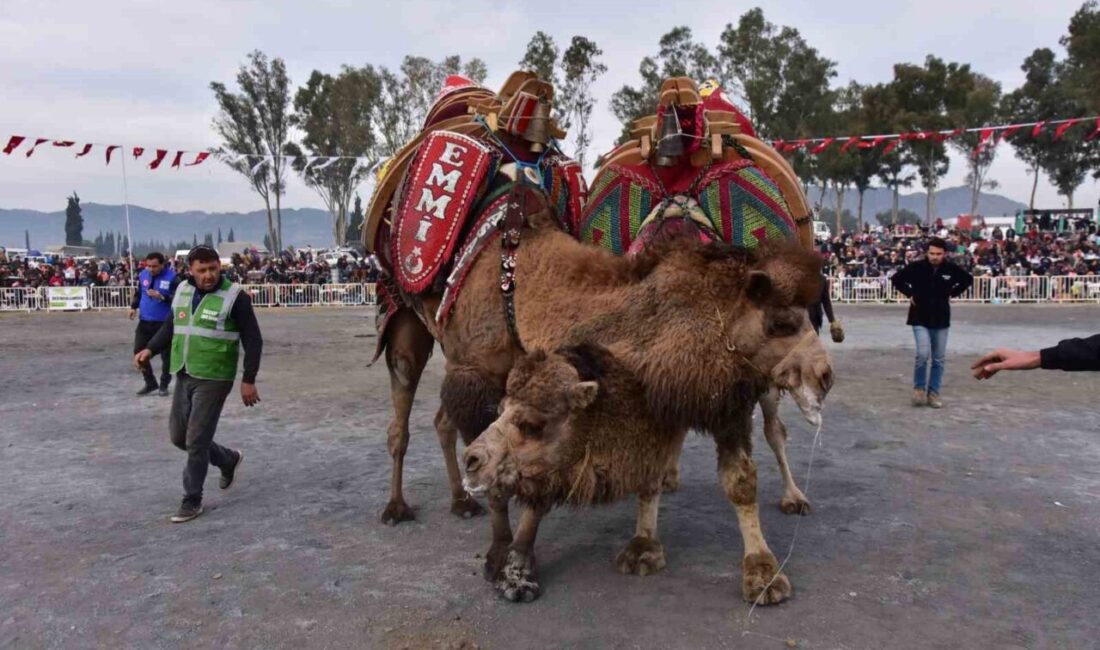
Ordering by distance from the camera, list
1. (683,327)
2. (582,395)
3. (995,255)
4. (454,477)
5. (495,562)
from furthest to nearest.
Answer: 1. (995,255)
2. (454,477)
3. (495,562)
4. (683,327)
5. (582,395)

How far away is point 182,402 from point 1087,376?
35.9ft

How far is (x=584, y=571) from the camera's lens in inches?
163

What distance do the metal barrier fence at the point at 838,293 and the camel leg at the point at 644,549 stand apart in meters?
19.6

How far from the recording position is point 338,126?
42125mm

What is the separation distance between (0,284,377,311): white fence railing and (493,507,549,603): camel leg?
24275mm

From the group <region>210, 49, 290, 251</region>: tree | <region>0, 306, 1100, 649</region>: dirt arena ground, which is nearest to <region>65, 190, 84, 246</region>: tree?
<region>210, 49, 290, 251</region>: tree

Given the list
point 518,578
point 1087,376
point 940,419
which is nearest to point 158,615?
point 518,578

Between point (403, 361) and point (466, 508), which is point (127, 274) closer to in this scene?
point (403, 361)

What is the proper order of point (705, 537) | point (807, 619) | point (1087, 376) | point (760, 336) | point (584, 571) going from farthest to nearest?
1. point (1087, 376)
2. point (705, 537)
3. point (584, 571)
4. point (807, 619)
5. point (760, 336)

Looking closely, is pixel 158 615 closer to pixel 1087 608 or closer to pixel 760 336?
pixel 760 336

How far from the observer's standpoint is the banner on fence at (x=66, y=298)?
85.7 ft

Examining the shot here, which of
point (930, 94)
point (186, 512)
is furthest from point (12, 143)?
point (930, 94)

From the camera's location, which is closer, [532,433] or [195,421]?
[532,433]

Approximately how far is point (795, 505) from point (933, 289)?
16.7ft
